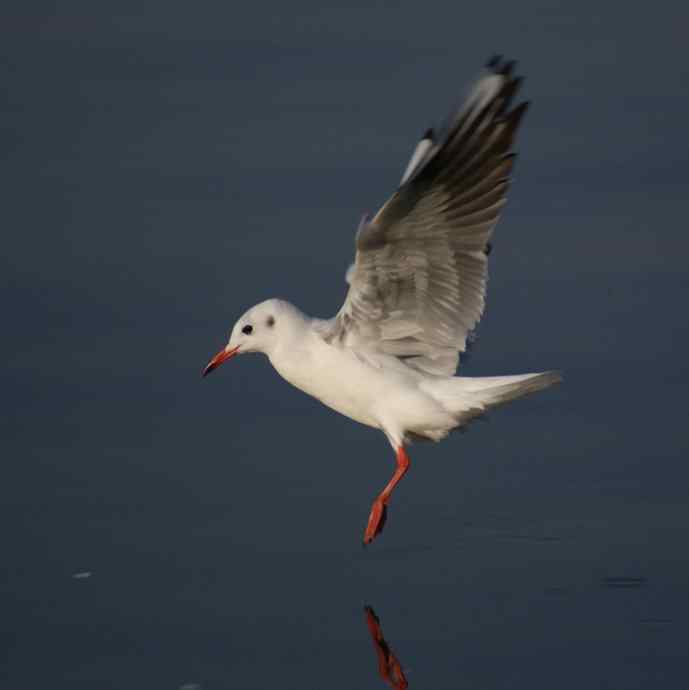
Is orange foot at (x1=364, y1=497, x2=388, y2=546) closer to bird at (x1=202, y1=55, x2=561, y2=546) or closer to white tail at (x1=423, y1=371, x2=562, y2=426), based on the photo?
bird at (x1=202, y1=55, x2=561, y2=546)

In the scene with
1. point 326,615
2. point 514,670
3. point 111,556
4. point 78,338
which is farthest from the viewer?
point 78,338

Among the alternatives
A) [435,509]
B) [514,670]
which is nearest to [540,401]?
[435,509]

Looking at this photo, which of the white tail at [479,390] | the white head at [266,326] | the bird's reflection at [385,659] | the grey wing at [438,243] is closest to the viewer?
the bird's reflection at [385,659]

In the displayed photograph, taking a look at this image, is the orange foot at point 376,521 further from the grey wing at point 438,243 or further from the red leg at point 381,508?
the grey wing at point 438,243

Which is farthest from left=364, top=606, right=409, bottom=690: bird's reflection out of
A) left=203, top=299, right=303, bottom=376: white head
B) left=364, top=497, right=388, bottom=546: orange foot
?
left=203, top=299, right=303, bottom=376: white head

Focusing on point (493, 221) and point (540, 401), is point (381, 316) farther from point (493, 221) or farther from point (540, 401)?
point (540, 401)

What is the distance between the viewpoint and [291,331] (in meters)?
7.00

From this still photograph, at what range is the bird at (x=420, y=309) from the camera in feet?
21.2

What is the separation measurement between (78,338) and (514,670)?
328 centimetres

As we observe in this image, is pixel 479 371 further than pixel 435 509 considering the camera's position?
Yes

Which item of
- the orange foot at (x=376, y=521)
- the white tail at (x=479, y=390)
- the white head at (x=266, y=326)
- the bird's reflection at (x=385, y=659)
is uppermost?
the white head at (x=266, y=326)

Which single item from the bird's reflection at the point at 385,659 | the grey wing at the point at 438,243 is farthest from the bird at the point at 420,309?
the bird's reflection at the point at 385,659

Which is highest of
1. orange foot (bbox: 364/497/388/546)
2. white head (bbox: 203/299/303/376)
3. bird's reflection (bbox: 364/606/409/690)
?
white head (bbox: 203/299/303/376)

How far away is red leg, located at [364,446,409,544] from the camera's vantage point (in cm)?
649
